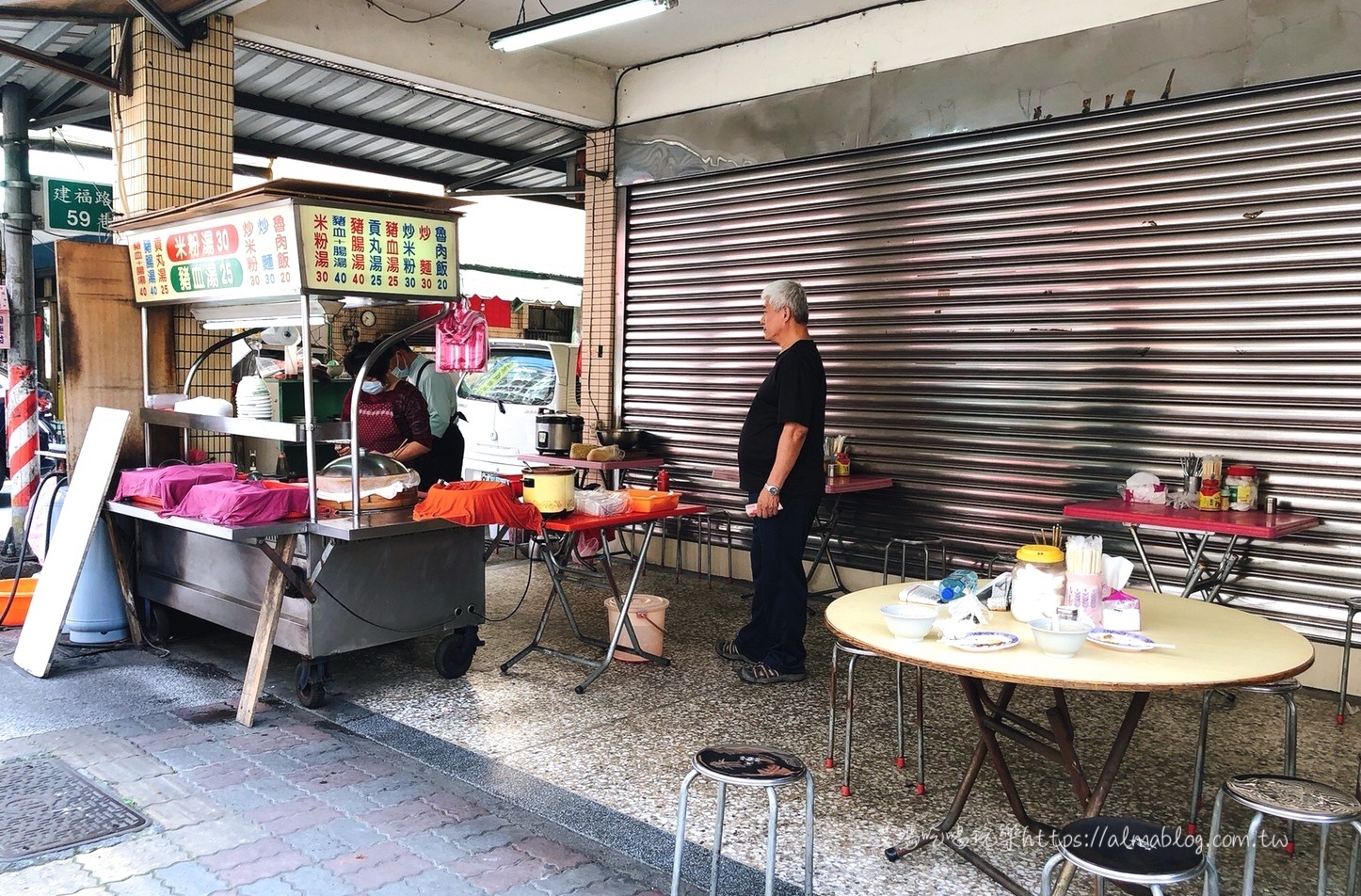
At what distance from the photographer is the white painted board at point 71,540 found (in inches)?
202

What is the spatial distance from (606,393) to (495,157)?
9.68 feet

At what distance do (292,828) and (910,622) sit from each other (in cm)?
231

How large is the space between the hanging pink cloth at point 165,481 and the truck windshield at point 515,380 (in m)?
4.59

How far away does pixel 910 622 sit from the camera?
280 centimetres

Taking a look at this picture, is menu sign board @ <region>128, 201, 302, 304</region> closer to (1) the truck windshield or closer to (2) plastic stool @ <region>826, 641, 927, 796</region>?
(2) plastic stool @ <region>826, 641, 927, 796</region>

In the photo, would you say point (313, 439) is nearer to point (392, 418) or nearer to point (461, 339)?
point (461, 339)

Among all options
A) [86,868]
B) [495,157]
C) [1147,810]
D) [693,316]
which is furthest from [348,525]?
[495,157]

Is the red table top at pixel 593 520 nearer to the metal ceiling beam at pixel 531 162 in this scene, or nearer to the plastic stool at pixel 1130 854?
the plastic stool at pixel 1130 854

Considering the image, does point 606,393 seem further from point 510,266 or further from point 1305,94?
point 510,266

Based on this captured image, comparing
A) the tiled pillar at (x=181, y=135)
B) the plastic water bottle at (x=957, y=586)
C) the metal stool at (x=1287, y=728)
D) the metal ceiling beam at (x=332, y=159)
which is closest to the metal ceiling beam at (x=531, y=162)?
the metal ceiling beam at (x=332, y=159)

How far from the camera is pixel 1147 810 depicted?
12.2 ft

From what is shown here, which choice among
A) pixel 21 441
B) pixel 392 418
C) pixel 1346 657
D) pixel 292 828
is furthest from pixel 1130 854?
pixel 21 441

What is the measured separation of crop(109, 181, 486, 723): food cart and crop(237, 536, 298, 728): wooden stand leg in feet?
0.04

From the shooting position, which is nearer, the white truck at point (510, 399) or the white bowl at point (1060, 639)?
the white bowl at point (1060, 639)
